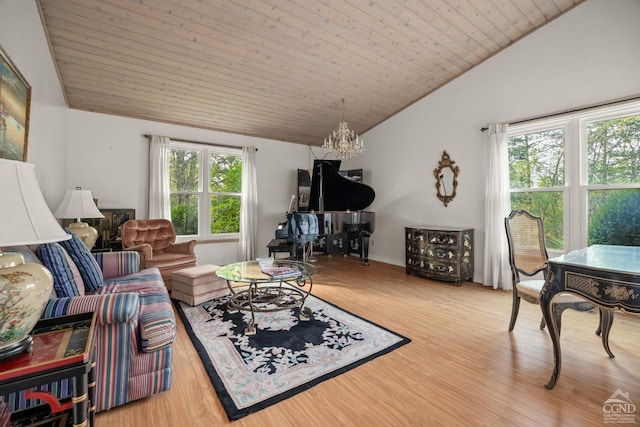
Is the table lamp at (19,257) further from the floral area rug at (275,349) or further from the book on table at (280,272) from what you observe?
the book on table at (280,272)

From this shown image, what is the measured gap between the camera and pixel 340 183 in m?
5.43

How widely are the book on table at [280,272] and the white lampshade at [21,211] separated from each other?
184 cm

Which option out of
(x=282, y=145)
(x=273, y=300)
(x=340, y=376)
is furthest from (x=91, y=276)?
(x=282, y=145)

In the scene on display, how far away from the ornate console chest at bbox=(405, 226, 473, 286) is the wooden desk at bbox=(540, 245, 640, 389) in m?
2.12

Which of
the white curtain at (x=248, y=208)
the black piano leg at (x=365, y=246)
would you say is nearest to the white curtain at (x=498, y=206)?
the black piano leg at (x=365, y=246)

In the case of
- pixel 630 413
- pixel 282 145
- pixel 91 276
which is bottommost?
pixel 630 413

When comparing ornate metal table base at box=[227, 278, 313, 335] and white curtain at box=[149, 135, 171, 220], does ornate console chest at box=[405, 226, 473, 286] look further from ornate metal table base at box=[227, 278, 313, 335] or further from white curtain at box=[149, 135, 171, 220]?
white curtain at box=[149, 135, 171, 220]

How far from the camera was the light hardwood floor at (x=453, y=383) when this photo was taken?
1.55 meters

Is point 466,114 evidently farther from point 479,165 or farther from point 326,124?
point 326,124

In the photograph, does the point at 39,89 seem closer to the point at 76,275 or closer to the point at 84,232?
the point at 84,232

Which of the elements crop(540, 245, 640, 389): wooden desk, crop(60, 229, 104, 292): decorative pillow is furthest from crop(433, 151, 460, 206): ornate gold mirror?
crop(60, 229, 104, 292): decorative pillow

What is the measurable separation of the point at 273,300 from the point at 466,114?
402cm

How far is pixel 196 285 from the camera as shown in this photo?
3172mm

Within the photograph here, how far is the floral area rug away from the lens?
69.8 inches
